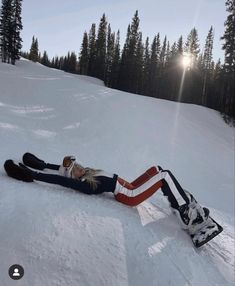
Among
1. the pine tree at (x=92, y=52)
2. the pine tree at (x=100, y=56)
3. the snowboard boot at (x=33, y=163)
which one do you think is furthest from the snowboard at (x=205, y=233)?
the pine tree at (x=92, y=52)

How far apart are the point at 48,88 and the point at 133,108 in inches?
181

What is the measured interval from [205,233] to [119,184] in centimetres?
152

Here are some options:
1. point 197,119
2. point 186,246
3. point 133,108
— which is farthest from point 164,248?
point 197,119

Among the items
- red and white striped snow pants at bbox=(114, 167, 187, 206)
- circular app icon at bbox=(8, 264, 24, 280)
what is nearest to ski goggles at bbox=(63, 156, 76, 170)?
red and white striped snow pants at bbox=(114, 167, 187, 206)

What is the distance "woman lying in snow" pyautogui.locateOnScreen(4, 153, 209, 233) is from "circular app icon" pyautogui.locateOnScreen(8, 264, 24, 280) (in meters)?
2.25

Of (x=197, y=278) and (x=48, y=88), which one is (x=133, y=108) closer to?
(x=48, y=88)

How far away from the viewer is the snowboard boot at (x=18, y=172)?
521 cm

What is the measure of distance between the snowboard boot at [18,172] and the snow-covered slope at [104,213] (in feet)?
0.47

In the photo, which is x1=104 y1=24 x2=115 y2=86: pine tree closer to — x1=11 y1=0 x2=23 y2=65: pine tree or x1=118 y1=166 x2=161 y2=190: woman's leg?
x1=11 y1=0 x2=23 y2=65: pine tree

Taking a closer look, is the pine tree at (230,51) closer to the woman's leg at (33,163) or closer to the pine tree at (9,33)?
the woman's leg at (33,163)

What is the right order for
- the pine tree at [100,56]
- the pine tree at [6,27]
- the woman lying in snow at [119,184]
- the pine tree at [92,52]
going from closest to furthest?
1. the woman lying in snow at [119,184]
2. the pine tree at [6,27]
3. the pine tree at [100,56]
4. the pine tree at [92,52]

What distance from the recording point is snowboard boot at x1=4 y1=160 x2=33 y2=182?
5.21 meters

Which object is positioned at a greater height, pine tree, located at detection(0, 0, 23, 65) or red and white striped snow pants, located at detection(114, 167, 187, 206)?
pine tree, located at detection(0, 0, 23, 65)

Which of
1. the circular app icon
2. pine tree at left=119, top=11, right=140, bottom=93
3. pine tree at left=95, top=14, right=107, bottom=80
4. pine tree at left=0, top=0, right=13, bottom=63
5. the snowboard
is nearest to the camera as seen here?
the circular app icon
